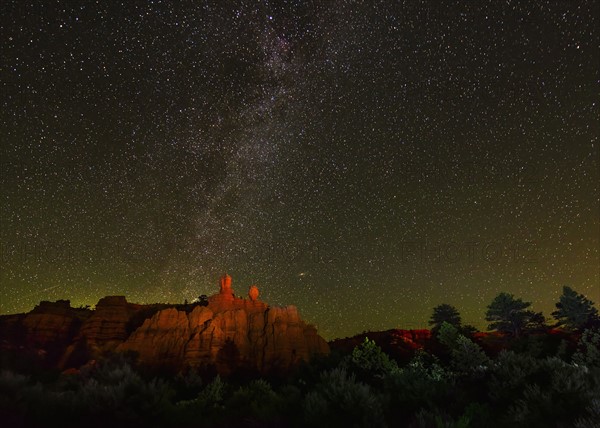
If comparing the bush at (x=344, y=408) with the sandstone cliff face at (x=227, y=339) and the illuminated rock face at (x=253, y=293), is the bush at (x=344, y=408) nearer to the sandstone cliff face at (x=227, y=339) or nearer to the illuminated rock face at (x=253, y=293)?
the sandstone cliff face at (x=227, y=339)

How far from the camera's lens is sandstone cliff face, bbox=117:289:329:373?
44094 mm

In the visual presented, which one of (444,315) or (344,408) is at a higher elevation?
(444,315)

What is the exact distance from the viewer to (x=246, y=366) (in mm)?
44188

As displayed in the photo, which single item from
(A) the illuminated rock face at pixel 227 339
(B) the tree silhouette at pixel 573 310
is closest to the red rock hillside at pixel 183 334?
(A) the illuminated rock face at pixel 227 339

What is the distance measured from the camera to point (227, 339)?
46.1m

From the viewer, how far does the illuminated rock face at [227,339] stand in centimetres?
4406

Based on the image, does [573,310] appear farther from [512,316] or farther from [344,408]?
[344,408]

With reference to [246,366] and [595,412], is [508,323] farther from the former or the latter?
[595,412]

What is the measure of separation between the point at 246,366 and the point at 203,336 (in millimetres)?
6272

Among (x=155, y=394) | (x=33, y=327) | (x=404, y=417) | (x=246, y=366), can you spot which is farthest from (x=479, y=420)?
(x=33, y=327)

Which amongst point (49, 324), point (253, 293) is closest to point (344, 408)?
point (253, 293)

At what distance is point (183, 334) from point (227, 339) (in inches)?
220

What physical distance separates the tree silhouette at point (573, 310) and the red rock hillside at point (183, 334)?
115 ft

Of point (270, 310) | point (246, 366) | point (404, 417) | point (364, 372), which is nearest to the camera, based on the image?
point (404, 417)
